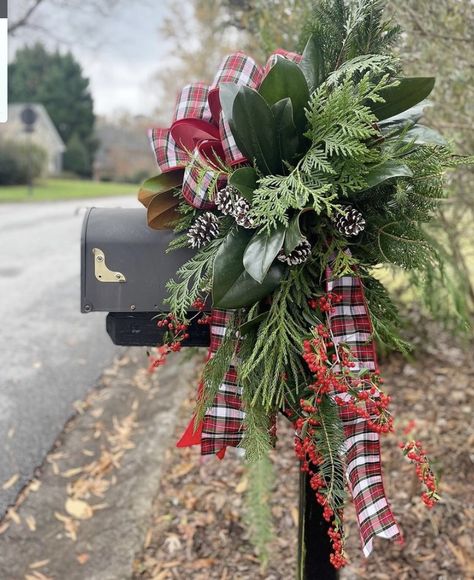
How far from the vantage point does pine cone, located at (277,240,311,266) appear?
49.1 inches

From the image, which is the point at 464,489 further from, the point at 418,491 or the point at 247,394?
the point at 247,394

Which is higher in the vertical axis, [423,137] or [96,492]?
[423,137]

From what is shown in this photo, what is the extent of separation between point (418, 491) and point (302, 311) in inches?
78.2

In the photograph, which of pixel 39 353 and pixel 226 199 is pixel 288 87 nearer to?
pixel 226 199

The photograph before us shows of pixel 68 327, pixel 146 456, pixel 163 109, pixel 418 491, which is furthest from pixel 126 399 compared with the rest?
pixel 163 109

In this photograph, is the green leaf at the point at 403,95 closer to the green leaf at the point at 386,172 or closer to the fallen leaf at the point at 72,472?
the green leaf at the point at 386,172

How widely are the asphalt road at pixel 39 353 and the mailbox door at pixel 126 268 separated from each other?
0.40 meters

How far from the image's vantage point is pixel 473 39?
247cm

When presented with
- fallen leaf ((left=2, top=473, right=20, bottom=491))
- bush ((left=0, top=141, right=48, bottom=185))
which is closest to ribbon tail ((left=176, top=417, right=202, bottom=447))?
fallen leaf ((left=2, top=473, right=20, bottom=491))

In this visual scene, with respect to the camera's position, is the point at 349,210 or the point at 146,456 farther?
the point at 146,456

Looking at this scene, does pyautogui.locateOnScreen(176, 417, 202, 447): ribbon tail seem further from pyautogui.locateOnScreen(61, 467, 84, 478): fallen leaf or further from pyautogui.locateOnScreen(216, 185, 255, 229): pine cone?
pyautogui.locateOnScreen(61, 467, 84, 478): fallen leaf

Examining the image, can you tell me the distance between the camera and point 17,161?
27.0m

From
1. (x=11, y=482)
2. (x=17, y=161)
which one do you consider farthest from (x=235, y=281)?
(x=17, y=161)

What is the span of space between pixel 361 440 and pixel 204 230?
0.59 metres
